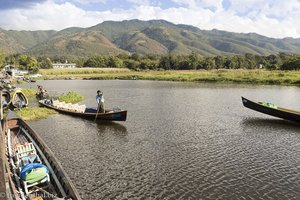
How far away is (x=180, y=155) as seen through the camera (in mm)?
22578

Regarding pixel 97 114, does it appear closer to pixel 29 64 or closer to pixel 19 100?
pixel 19 100

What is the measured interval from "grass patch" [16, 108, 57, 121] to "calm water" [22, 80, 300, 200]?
4.82ft

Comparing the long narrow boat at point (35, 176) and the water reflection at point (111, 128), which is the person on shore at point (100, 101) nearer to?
the water reflection at point (111, 128)

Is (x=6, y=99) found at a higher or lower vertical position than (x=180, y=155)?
higher

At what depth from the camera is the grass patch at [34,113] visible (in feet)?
116

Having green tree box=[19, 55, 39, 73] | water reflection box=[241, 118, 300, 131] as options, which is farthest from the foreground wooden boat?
green tree box=[19, 55, 39, 73]

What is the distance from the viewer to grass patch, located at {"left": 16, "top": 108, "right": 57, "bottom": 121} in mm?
35338

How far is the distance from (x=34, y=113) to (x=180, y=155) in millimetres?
21888

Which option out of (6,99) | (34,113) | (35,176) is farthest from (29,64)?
(35,176)

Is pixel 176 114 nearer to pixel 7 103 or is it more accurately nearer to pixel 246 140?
pixel 246 140

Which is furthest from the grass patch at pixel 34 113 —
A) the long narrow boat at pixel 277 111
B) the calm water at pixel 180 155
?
the long narrow boat at pixel 277 111

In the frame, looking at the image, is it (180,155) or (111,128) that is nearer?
(180,155)

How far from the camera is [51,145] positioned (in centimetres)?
2495

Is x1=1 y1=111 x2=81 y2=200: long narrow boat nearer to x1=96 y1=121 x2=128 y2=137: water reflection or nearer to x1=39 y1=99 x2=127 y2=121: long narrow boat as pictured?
x1=96 y1=121 x2=128 y2=137: water reflection
